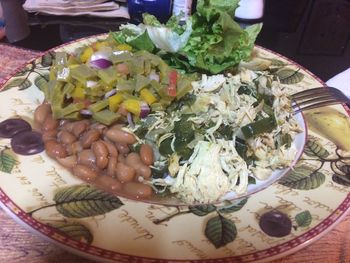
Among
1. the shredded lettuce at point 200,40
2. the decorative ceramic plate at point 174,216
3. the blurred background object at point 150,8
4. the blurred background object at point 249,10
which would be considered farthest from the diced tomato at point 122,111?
the blurred background object at point 249,10

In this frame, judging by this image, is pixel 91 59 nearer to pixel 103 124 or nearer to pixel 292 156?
pixel 103 124

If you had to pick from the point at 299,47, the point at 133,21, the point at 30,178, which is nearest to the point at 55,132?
the point at 30,178

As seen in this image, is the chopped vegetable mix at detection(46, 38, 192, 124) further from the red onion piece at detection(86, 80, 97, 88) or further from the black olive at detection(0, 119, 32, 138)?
the black olive at detection(0, 119, 32, 138)

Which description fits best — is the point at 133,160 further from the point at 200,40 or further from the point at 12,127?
the point at 200,40

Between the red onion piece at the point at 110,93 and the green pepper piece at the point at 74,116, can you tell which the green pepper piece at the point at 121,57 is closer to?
the red onion piece at the point at 110,93

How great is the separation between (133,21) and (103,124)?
4.03 feet

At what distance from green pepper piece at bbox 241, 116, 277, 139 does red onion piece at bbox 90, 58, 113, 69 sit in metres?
0.58

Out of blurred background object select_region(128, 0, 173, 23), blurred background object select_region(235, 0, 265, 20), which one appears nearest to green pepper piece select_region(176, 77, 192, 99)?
blurred background object select_region(128, 0, 173, 23)

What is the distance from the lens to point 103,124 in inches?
59.3

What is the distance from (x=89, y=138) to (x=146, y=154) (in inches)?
8.3

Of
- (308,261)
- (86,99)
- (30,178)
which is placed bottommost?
(308,261)

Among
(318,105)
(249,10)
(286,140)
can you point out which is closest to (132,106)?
(286,140)

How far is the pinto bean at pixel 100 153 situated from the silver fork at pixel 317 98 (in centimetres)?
81

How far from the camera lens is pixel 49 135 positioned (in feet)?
4.83
